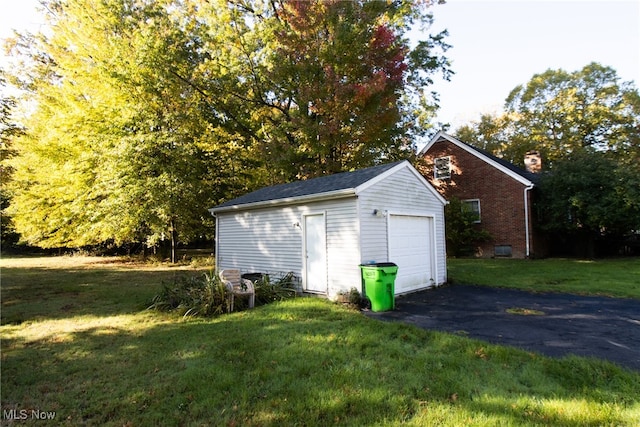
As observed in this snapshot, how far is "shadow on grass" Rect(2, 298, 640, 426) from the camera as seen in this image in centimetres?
325

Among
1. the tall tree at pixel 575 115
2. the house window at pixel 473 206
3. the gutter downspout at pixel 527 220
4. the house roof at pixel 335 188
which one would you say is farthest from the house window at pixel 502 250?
the tall tree at pixel 575 115

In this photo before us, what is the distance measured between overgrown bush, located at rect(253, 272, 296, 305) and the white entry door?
0.48 meters

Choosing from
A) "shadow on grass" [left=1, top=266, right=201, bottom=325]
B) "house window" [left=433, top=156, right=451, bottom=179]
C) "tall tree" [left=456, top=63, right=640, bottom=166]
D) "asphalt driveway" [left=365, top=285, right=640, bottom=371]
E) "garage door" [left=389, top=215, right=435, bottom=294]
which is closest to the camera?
"asphalt driveway" [left=365, top=285, right=640, bottom=371]

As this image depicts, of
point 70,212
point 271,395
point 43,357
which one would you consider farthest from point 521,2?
point 70,212

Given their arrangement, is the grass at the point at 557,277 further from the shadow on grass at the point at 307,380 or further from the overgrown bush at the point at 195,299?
the overgrown bush at the point at 195,299

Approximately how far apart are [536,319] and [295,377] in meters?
4.86

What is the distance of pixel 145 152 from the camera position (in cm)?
1630

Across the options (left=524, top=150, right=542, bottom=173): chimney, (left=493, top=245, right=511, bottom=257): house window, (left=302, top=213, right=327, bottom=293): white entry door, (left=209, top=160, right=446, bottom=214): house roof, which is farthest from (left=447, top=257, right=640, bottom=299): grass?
(left=524, top=150, right=542, bottom=173): chimney

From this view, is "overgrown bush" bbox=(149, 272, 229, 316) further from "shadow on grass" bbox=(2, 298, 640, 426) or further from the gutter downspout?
the gutter downspout

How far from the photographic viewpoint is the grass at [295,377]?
10.7 ft

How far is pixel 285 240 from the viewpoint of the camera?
9.76 metres

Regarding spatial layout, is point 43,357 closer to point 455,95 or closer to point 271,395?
point 271,395

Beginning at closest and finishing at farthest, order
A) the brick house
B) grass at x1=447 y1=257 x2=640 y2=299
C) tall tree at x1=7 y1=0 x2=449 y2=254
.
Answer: grass at x1=447 y1=257 x2=640 y2=299 < tall tree at x1=7 y1=0 x2=449 y2=254 < the brick house

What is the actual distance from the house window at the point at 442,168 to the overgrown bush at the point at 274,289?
1401 cm
